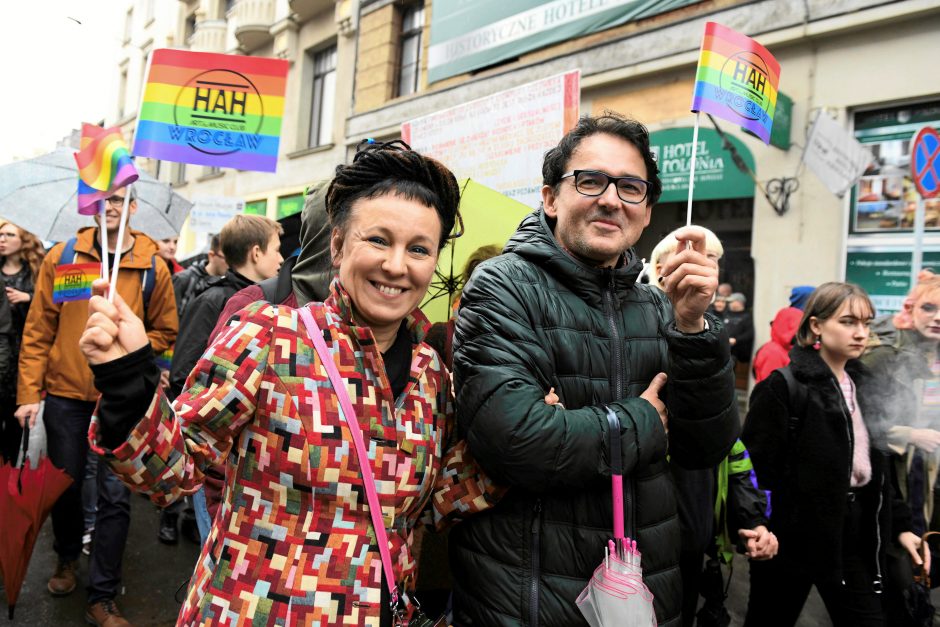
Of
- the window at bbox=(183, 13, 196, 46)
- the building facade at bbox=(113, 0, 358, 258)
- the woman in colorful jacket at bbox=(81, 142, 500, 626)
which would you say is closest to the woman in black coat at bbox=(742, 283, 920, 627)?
the woman in colorful jacket at bbox=(81, 142, 500, 626)

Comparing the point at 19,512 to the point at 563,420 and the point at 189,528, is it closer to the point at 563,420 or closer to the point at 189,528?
the point at 189,528

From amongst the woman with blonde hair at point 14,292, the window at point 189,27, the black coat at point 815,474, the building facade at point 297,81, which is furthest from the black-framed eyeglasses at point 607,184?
the window at point 189,27

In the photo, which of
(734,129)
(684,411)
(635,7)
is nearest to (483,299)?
(684,411)

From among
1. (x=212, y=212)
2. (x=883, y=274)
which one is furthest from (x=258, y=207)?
(x=883, y=274)

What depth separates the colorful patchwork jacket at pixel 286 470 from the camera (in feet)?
4.24

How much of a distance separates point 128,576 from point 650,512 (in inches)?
137

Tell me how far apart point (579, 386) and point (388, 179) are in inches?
26.2

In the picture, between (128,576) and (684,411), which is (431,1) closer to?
(128,576)

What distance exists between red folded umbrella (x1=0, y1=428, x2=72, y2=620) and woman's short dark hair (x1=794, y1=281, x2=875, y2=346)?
3494 mm

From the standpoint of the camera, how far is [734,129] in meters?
7.59

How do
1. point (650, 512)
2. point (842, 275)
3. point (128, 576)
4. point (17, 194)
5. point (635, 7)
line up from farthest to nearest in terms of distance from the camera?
point (635, 7) → point (842, 275) → point (128, 576) → point (17, 194) → point (650, 512)

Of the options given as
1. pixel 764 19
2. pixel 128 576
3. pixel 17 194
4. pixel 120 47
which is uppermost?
pixel 120 47

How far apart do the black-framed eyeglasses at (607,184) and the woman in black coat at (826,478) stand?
4.88 ft

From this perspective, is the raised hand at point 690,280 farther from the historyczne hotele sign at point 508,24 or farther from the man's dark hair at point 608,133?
the historyczne hotele sign at point 508,24
